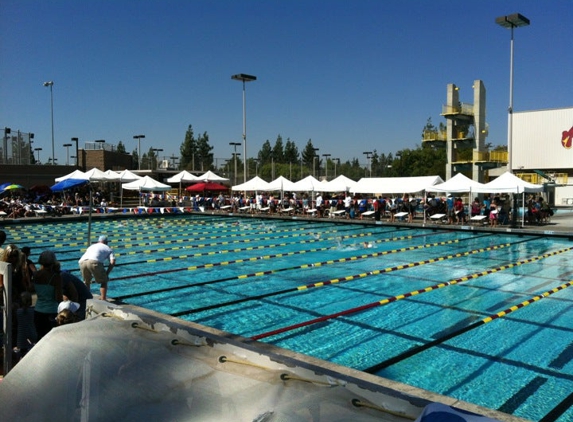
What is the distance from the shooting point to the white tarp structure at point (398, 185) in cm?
2162

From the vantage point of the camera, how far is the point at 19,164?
35.8 metres

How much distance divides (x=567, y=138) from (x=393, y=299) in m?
32.5

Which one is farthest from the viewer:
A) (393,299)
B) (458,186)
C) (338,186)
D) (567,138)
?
(567,138)

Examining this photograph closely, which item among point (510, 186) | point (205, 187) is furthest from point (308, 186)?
point (510, 186)

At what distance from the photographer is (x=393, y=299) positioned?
8.57 m

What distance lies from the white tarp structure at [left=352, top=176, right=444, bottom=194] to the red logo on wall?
58.7ft

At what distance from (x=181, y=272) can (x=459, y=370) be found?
7099 millimetres

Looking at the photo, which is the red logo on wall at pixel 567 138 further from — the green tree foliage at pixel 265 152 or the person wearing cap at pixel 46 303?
A: the green tree foliage at pixel 265 152

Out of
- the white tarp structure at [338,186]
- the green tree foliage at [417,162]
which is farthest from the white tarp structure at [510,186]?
the green tree foliage at [417,162]

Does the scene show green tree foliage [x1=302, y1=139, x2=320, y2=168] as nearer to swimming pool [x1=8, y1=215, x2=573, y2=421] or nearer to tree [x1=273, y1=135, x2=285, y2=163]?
tree [x1=273, y1=135, x2=285, y2=163]

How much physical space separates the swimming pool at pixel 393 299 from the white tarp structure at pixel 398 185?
4.55 m

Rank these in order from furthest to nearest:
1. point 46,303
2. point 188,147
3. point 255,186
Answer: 1. point 188,147
2. point 255,186
3. point 46,303

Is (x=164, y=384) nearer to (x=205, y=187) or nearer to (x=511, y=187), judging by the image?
(x=511, y=187)

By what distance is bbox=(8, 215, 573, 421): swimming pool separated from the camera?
221 inches
